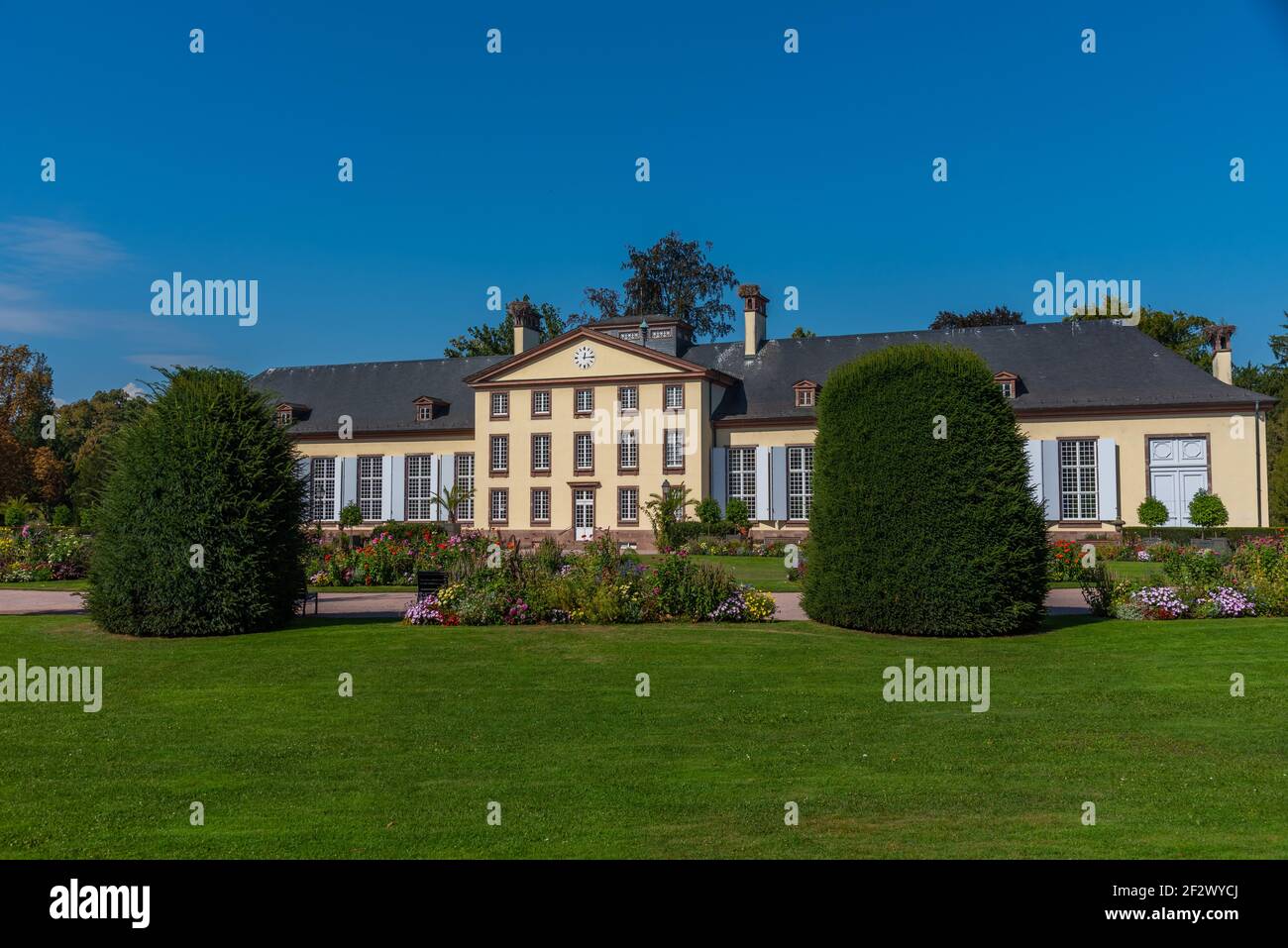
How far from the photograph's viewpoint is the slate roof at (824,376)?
36469mm

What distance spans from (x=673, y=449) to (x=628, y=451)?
5.98 feet

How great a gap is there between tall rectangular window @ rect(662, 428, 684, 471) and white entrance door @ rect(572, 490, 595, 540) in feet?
10.8

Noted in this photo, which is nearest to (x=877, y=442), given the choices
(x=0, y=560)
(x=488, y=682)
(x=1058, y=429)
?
(x=488, y=682)

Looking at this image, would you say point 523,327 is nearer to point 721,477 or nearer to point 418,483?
point 418,483

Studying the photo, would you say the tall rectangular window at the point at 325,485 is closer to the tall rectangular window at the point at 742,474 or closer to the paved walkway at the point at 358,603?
the tall rectangular window at the point at 742,474

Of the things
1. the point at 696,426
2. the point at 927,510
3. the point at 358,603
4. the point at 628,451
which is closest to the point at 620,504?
the point at 628,451

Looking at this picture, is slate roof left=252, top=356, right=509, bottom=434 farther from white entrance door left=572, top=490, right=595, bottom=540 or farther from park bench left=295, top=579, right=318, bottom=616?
park bench left=295, top=579, right=318, bottom=616

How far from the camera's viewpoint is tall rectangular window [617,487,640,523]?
1609 inches

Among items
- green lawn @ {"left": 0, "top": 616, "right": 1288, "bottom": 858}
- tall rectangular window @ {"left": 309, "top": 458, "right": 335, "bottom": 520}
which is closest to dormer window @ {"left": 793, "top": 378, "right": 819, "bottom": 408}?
tall rectangular window @ {"left": 309, "top": 458, "right": 335, "bottom": 520}

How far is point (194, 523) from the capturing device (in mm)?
14234

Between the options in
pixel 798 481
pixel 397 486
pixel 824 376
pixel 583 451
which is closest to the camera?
pixel 798 481

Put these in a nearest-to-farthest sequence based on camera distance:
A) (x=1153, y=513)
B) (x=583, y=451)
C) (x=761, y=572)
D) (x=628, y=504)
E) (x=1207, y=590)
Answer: (x=1207, y=590)
(x=761, y=572)
(x=1153, y=513)
(x=628, y=504)
(x=583, y=451)

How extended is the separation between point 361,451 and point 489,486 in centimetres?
677

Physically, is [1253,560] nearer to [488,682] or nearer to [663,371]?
[488,682]
